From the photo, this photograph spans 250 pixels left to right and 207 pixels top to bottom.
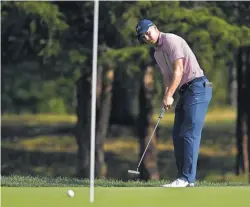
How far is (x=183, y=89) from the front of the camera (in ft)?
29.5

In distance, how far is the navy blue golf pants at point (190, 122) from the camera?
29.0 ft

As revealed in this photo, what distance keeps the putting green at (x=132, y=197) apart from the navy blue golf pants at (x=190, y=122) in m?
0.57

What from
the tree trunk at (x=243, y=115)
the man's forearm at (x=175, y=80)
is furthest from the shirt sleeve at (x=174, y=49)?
the tree trunk at (x=243, y=115)

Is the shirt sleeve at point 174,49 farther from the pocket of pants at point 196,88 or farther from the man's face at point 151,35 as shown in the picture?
the pocket of pants at point 196,88

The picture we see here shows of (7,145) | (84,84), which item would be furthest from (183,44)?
(7,145)

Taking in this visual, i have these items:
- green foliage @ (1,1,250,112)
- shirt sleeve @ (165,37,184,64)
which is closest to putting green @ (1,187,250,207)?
shirt sleeve @ (165,37,184,64)

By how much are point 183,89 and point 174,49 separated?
19.4 inches

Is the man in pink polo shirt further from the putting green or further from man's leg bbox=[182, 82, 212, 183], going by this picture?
the putting green

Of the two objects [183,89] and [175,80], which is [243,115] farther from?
[175,80]

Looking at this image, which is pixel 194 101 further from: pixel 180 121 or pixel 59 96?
pixel 59 96

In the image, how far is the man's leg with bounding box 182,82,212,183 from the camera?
8844 millimetres

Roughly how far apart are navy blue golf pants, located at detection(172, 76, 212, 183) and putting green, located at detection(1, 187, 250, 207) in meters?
0.57

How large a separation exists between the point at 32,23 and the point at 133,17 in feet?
7.71

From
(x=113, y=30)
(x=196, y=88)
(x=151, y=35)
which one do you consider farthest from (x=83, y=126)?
(x=151, y=35)
